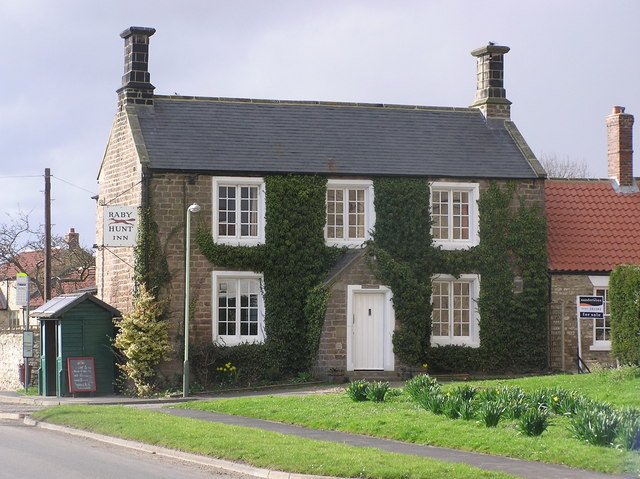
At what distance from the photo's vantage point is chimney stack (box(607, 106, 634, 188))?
129ft

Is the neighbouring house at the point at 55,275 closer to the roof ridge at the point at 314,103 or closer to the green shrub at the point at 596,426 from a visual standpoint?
the roof ridge at the point at 314,103

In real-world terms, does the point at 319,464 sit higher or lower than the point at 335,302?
lower

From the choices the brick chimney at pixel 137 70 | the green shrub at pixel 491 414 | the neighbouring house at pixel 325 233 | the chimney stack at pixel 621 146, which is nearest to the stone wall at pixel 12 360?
the neighbouring house at pixel 325 233

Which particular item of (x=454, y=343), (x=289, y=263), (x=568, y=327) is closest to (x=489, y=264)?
(x=454, y=343)

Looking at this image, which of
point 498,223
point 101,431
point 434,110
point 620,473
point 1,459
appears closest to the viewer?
point 620,473

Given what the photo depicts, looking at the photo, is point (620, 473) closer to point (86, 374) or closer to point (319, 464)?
point (319, 464)

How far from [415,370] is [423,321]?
142 centimetres

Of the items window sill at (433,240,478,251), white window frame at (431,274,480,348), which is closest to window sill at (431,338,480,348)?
white window frame at (431,274,480,348)

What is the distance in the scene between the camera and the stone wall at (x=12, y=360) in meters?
39.1

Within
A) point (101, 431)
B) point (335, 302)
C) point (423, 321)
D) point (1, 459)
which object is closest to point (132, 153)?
point (335, 302)

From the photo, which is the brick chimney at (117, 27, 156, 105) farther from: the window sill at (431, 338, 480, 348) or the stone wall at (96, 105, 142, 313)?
the window sill at (431, 338, 480, 348)

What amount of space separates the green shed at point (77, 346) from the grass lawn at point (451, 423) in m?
6.90

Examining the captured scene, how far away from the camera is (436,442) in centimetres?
1862

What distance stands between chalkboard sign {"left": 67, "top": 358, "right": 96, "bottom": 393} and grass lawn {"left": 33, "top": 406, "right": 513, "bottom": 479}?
866 cm
